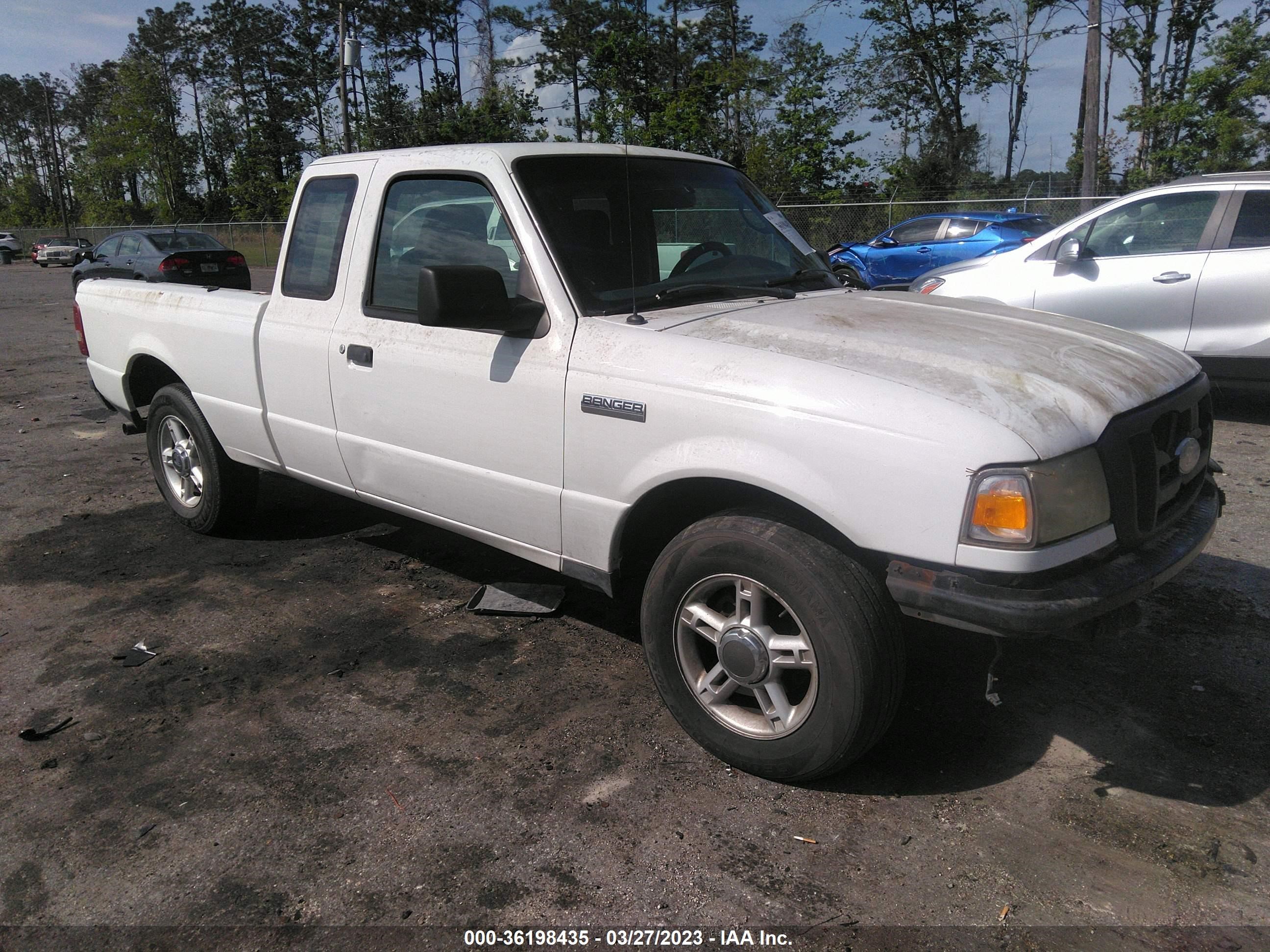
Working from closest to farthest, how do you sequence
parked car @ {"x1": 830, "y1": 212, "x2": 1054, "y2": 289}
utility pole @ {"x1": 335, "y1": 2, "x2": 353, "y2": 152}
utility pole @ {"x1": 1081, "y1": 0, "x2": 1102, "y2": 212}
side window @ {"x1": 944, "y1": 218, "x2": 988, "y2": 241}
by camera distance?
1. parked car @ {"x1": 830, "y1": 212, "x2": 1054, "y2": 289}
2. side window @ {"x1": 944, "y1": 218, "x2": 988, "y2": 241}
3. utility pole @ {"x1": 1081, "y1": 0, "x2": 1102, "y2": 212}
4. utility pole @ {"x1": 335, "y1": 2, "x2": 353, "y2": 152}

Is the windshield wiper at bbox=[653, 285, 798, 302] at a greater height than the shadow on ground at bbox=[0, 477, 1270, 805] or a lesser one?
greater

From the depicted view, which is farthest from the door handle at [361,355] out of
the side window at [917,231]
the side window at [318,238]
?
the side window at [917,231]

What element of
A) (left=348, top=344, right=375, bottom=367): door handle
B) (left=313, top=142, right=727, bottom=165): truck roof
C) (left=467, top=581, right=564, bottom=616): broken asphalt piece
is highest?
(left=313, top=142, right=727, bottom=165): truck roof

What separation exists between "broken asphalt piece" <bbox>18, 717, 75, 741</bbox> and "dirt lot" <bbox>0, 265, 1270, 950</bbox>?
1.4 inches

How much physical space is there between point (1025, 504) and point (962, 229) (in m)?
13.5

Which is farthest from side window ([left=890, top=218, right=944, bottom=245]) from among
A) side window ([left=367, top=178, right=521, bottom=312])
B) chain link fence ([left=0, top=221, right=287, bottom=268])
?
chain link fence ([left=0, top=221, right=287, bottom=268])

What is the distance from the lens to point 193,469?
5.20 meters

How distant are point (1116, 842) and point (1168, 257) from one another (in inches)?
236

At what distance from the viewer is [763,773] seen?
2.88 meters

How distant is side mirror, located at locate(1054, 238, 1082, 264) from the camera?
7.54 meters

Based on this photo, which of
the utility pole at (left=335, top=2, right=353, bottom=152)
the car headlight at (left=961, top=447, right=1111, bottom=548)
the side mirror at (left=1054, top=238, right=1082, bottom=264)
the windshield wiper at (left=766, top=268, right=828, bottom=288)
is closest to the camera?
the car headlight at (left=961, top=447, right=1111, bottom=548)

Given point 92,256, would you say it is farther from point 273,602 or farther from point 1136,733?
point 1136,733

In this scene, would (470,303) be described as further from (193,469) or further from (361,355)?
(193,469)

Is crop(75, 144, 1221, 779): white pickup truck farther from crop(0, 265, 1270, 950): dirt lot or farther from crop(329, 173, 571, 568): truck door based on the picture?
crop(0, 265, 1270, 950): dirt lot
